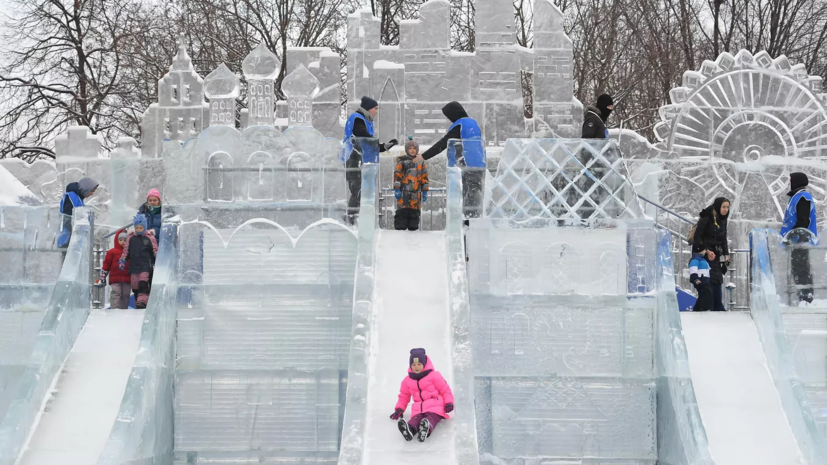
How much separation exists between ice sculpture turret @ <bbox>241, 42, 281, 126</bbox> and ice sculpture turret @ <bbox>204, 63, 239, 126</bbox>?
11.3 inches

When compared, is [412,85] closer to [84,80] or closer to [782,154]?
[782,154]

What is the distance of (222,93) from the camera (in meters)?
16.9

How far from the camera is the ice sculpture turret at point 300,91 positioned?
653 inches

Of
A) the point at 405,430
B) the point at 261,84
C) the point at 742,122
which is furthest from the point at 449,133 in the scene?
the point at 742,122

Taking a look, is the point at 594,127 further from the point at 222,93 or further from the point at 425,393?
the point at 222,93

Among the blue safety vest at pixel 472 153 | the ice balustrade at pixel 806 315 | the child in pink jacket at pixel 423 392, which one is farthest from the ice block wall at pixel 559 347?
the child in pink jacket at pixel 423 392

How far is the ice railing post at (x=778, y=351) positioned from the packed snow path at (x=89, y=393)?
6.19 metres

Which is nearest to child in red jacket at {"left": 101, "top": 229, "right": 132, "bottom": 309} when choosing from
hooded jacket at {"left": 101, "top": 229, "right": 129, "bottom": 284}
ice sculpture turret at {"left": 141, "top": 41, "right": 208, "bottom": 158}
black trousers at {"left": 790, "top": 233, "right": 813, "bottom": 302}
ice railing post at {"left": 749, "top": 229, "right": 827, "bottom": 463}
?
hooded jacket at {"left": 101, "top": 229, "right": 129, "bottom": 284}

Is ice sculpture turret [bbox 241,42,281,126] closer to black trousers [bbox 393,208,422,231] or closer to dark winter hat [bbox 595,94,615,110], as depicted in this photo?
black trousers [bbox 393,208,422,231]

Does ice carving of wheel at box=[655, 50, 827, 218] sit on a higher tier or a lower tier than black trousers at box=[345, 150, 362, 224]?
Result: higher

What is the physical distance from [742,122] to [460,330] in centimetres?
828

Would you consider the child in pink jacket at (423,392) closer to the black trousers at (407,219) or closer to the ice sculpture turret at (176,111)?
the black trousers at (407,219)

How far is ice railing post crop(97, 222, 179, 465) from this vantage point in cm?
1077

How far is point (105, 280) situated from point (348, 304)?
10.6 ft
